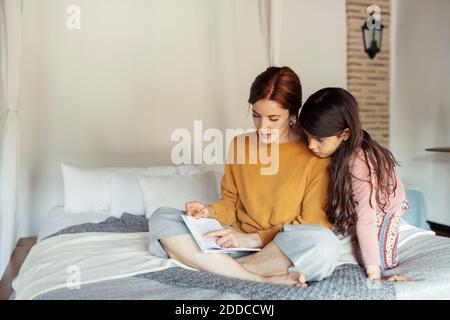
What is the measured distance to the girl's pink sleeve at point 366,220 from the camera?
60.6 inches

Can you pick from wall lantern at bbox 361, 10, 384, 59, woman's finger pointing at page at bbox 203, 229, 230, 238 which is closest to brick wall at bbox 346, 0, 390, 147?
wall lantern at bbox 361, 10, 384, 59

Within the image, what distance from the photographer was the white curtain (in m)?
2.70

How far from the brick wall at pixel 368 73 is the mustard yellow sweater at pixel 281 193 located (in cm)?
256

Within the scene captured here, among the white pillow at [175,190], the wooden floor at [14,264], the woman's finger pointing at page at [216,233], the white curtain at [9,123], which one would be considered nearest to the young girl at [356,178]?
the woman's finger pointing at page at [216,233]

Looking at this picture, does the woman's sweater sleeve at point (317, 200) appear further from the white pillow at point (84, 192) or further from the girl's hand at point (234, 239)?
the white pillow at point (84, 192)

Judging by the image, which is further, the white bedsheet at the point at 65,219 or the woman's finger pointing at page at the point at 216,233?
the white bedsheet at the point at 65,219

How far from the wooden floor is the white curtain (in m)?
0.06

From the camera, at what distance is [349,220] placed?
1.62 metres

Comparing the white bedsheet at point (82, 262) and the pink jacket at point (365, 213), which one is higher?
the pink jacket at point (365, 213)

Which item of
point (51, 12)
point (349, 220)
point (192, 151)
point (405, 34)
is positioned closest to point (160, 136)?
point (192, 151)

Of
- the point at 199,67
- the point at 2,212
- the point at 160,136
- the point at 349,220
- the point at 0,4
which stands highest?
the point at 0,4

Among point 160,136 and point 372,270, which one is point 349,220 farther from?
point 160,136

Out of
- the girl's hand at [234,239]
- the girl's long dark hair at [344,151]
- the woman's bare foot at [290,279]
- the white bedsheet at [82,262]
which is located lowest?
the white bedsheet at [82,262]
